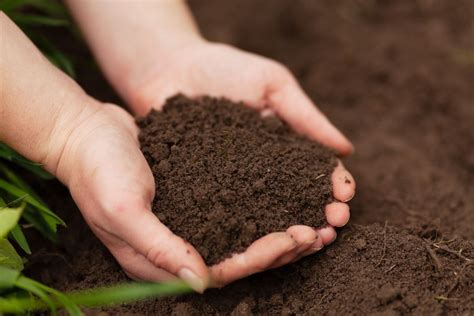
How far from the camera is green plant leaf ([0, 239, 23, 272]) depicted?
1660 mm

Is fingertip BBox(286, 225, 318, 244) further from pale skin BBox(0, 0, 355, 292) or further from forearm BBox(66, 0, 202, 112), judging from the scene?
forearm BBox(66, 0, 202, 112)

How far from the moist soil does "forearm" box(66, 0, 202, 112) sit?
30 cm

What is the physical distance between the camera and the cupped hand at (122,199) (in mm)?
1580

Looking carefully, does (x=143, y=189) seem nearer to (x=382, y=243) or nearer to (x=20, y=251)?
(x=20, y=251)

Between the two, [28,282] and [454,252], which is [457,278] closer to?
[454,252]

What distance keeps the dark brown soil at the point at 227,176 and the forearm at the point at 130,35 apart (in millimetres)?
502

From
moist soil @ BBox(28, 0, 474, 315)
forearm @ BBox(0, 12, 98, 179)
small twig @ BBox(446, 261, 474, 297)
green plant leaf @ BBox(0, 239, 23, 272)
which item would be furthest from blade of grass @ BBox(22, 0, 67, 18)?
small twig @ BBox(446, 261, 474, 297)

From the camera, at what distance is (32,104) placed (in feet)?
6.17

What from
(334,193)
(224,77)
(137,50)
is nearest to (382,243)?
(334,193)

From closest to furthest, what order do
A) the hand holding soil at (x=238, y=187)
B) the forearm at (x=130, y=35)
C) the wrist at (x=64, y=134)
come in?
the hand holding soil at (x=238, y=187)
the wrist at (x=64, y=134)
the forearm at (x=130, y=35)

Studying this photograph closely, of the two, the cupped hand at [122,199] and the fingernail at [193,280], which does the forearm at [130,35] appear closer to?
the cupped hand at [122,199]

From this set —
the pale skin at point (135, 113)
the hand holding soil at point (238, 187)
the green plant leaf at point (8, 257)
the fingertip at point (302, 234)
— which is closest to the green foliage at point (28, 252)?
the green plant leaf at point (8, 257)

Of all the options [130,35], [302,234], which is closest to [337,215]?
[302,234]

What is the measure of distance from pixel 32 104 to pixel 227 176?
2.36 feet
